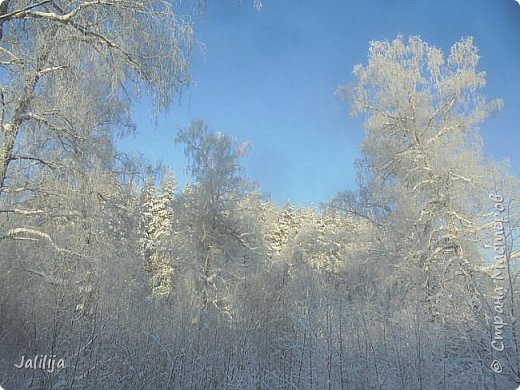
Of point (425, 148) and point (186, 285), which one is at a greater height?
point (425, 148)

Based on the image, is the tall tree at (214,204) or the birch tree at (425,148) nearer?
the birch tree at (425,148)

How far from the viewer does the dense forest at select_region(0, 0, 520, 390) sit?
3.63 m

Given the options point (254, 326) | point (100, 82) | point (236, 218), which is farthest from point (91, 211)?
point (236, 218)

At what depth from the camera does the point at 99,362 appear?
13.8ft

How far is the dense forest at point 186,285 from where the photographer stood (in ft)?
11.9

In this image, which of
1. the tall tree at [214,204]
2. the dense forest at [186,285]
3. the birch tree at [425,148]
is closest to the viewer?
the dense forest at [186,285]

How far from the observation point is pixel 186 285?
8.11m

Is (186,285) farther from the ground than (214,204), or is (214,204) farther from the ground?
(214,204)

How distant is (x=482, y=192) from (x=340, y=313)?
4361 mm

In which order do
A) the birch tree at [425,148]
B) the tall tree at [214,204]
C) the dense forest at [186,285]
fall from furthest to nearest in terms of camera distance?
the tall tree at [214,204] → the birch tree at [425,148] → the dense forest at [186,285]

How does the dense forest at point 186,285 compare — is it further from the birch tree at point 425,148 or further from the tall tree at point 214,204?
the tall tree at point 214,204

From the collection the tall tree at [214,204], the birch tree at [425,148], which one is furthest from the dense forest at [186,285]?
the tall tree at [214,204]

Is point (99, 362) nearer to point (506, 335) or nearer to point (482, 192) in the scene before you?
point (506, 335)

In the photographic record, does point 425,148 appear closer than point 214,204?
Yes
